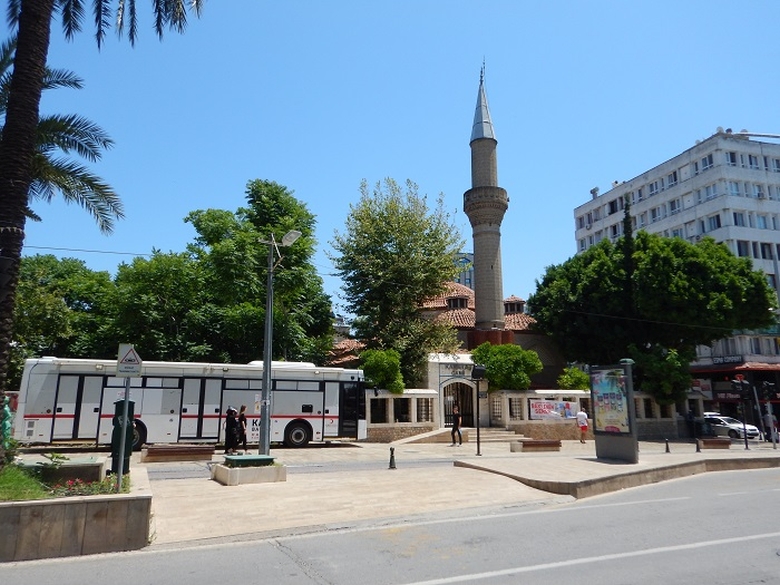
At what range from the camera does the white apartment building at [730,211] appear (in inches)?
1638

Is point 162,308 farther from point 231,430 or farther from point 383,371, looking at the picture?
point 231,430

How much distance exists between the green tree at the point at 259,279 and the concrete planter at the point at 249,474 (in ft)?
56.9

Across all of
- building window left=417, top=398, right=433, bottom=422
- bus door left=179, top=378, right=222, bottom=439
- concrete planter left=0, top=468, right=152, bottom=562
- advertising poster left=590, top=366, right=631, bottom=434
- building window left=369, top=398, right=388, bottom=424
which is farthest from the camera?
building window left=417, top=398, right=433, bottom=422

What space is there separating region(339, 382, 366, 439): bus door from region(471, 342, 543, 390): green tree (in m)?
9.63

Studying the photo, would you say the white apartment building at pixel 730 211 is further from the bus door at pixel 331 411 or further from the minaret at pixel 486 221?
the bus door at pixel 331 411

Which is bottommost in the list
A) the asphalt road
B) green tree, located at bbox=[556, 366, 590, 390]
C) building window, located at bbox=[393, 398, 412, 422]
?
the asphalt road

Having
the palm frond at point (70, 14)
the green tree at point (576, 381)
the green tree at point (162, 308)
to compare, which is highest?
the palm frond at point (70, 14)

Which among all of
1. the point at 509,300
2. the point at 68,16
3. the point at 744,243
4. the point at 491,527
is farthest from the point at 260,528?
the point at 744,243

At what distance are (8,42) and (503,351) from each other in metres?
25.2

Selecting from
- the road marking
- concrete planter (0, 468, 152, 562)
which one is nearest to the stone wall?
concrete planter (0, 468, 152, 562)

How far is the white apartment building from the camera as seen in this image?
1638 inches

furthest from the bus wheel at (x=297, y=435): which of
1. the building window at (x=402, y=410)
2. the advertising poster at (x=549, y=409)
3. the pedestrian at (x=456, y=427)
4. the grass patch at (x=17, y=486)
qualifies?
the grass patch at (x=17, y=486)

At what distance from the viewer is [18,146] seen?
973 cm

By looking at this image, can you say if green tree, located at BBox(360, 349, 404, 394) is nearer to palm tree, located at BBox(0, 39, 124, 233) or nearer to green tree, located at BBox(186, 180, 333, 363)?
green tree, located at BBox(186, 180, 333, 363)
